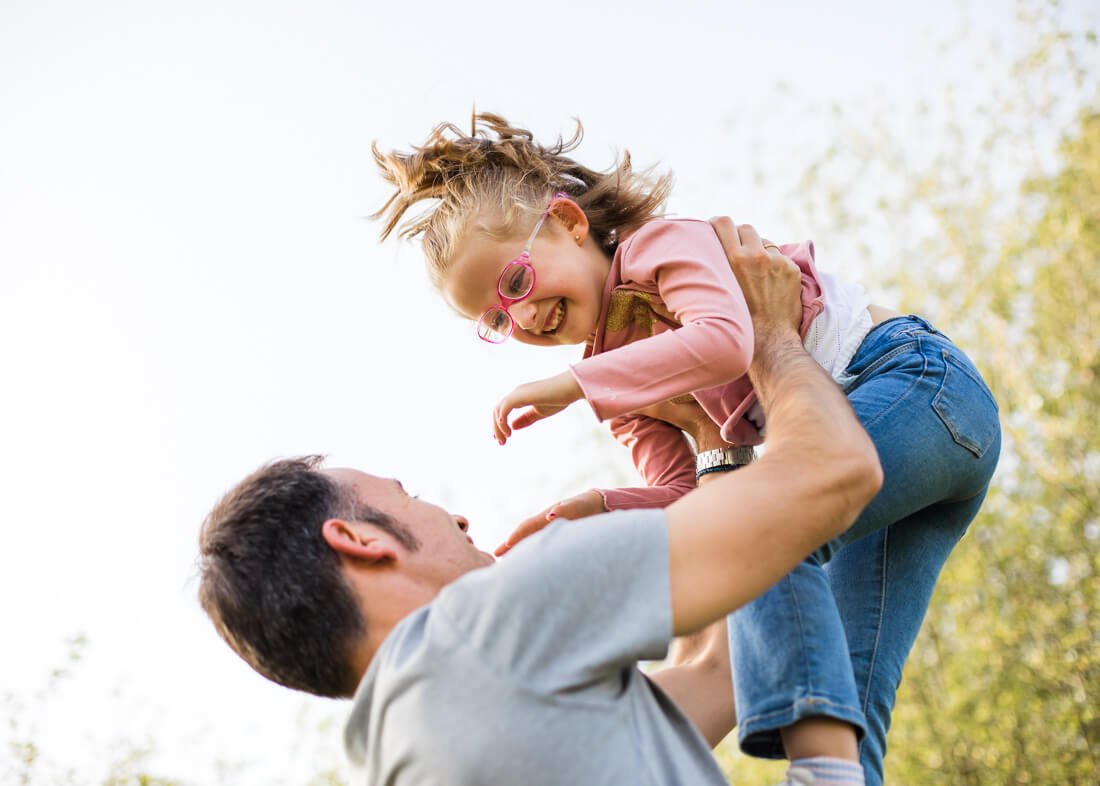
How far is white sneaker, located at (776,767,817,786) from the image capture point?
1.55 meters

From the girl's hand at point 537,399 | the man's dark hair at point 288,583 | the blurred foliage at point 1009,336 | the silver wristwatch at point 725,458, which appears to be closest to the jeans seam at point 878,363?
the silver wristwatch at point 725,458

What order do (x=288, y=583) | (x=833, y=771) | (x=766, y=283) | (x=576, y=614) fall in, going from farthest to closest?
1. (x=766, y=283)
2. (x=288, y=583)
3. (x=833, y=771)
4. (x=576, y=614)

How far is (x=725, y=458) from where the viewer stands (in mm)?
2182

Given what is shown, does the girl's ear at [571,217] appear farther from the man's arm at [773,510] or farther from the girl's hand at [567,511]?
the man's arm at [773,510]

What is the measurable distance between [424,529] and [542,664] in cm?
51

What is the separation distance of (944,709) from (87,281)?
1381cm

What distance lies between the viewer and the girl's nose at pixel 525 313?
2295mm

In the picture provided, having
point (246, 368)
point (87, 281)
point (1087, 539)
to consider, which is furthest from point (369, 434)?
point (87, 281)

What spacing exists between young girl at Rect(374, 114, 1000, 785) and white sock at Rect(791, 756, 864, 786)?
2 centimetres

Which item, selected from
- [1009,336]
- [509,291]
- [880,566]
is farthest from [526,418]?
[1009,336]

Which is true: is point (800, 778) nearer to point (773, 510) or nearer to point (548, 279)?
point (773, 510)

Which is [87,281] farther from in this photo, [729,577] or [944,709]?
[729,577]

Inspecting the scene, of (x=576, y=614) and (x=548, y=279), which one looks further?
(x=548, y=279)

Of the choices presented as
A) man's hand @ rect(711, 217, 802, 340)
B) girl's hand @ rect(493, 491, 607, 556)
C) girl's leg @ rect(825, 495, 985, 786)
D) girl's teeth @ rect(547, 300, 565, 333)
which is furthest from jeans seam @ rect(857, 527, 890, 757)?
girl's teeth @ rect(547, 300, 565, 333)
